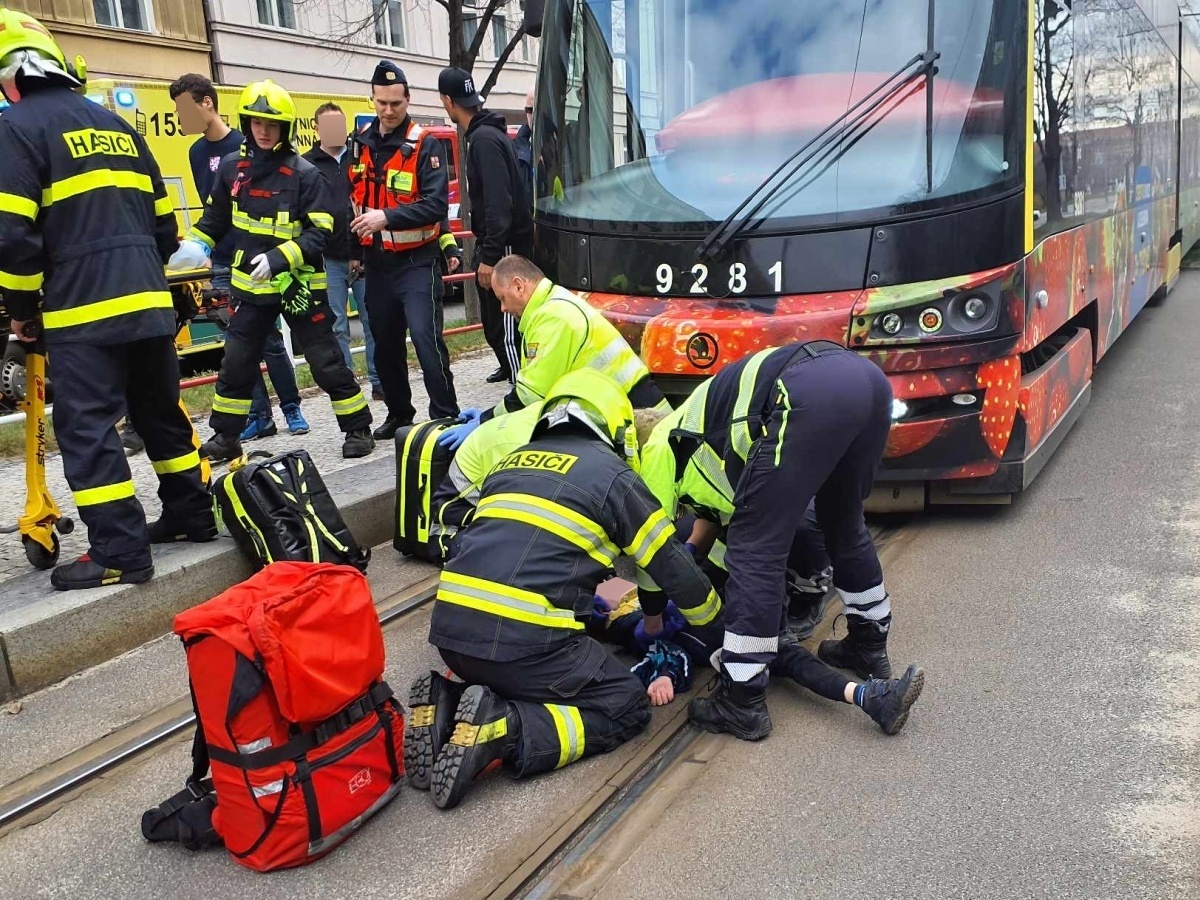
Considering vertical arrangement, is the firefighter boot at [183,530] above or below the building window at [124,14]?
below

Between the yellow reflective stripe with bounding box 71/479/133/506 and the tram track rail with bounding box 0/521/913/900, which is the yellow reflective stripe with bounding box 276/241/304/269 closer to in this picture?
the yellow reflective stripe with bounding box 71/479/133/506

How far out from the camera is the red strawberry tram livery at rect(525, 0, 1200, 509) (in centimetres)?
473

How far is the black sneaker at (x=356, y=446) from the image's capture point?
630 cm

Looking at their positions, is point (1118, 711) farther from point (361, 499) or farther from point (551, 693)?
point (361, 499)

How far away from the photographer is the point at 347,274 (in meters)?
7.93

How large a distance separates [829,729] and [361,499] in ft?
9.14

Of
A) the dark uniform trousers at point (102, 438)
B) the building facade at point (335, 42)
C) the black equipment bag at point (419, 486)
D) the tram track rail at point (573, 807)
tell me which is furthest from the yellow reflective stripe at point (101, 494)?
the building facade at point (335, 42)

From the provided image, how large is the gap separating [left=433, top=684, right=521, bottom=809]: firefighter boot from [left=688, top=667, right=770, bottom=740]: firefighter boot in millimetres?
629

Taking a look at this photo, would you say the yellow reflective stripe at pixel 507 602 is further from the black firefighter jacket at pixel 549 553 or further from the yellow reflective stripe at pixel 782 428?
the yellow reflective stripe at pixel 782 428

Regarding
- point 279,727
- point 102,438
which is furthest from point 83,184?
point 279,727

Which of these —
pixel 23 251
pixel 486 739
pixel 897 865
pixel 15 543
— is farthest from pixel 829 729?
pixel 15 543

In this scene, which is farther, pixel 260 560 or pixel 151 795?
pixel 260 560

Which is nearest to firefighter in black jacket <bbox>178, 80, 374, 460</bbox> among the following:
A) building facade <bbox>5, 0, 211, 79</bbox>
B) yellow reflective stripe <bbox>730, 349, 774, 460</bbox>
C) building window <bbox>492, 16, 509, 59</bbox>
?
yellow reflective stripe <bbox>730, 349, 774, 460</bbox>

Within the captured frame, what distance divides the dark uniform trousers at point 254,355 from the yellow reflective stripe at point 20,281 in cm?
165
